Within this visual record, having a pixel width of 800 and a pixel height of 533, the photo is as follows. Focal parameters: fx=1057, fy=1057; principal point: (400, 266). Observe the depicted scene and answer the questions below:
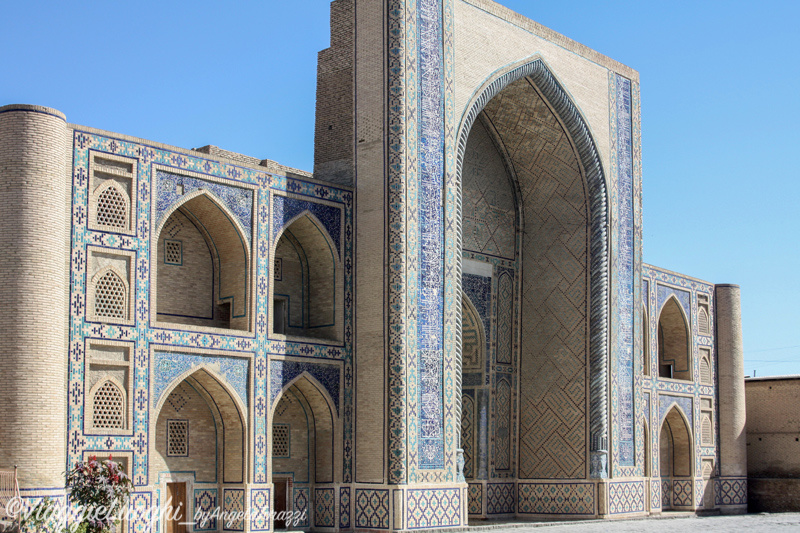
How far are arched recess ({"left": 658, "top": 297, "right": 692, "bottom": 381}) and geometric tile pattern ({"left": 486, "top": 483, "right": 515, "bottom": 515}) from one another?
468 cm

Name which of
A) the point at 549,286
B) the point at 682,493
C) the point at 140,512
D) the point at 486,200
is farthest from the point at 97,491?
the point at 682,493

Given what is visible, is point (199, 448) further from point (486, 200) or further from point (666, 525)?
point (666, 525)

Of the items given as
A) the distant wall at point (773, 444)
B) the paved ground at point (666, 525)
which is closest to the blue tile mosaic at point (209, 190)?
the paved ground at point (666, 525)

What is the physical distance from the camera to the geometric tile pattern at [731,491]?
1780 cm

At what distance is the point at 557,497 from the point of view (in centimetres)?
1405

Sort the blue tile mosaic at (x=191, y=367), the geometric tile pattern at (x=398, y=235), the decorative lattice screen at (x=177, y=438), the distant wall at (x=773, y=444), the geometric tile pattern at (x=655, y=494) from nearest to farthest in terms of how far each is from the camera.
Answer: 1. the blue tile mosaic at (x=191, y=367)
2. the decorative lattice screen at (x=177, y=438)
3. the geometric tile pattern at (x=398, y=235)
4. the geometric tile pattern at (x=655, y=494)
5. the distant wall at (x=773, y=444)

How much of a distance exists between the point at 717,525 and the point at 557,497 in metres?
2.20

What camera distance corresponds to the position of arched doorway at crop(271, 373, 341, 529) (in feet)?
37.7

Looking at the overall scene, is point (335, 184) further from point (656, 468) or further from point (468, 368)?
point (656, 468)

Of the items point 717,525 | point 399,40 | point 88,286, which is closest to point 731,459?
point 717,525

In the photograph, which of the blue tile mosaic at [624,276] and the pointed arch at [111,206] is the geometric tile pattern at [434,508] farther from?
the pointed arch at [111,206]

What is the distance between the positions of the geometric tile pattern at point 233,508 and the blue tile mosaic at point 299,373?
3.29ft

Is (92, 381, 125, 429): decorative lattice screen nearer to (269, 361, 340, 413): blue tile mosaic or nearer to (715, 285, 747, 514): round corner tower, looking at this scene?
(269, 361, 340, 413): blue tile mosaic

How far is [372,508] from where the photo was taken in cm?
1112
